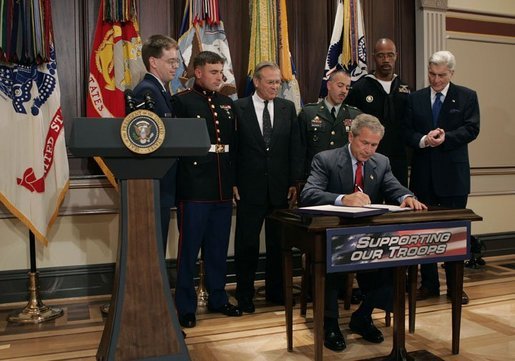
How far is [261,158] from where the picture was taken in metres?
3.46

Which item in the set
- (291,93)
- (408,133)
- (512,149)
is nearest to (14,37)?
(291,93)

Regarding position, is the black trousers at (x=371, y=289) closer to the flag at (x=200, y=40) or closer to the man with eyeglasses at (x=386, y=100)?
the man with eyeglasses at (x=386, y=100)

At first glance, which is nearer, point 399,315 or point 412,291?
point 399,315

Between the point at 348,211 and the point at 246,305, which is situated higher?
the point at 348,211

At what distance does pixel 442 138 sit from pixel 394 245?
1483 millimetres

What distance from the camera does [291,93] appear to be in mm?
4137

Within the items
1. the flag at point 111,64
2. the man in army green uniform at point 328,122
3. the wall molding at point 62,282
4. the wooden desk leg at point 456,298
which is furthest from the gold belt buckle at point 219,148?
the wooden desk leg at point 456,298

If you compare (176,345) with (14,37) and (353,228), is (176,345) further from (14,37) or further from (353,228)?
(14,37)

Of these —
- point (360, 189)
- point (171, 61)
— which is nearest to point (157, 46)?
point (171, 61)

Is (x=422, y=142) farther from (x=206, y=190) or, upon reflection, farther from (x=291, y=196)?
(x=206, y=190)

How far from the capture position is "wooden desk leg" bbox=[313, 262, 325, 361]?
231 cm

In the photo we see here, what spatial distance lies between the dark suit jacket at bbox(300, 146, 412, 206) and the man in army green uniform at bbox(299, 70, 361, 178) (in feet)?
2.42

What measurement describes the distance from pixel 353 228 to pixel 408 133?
5.77 ft

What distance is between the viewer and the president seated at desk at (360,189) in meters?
2.69
